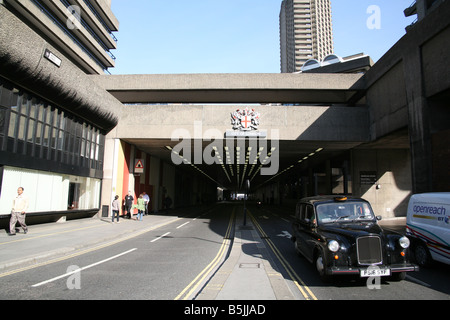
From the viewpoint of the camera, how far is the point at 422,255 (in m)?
7.64

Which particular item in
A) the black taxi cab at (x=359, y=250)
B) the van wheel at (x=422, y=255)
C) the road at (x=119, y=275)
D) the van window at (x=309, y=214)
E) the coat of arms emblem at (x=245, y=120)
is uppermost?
the coat of arms emblem at (x=245, y=120)

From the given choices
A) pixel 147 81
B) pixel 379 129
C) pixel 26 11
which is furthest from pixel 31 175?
pixel 26 11

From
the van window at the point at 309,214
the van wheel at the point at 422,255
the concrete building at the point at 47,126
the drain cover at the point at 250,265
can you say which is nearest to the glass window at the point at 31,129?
the concrete building at the point at 47,126

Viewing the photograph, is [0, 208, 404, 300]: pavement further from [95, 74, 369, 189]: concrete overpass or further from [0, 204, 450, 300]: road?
[95, 74, 369, 189]: concrete overpass

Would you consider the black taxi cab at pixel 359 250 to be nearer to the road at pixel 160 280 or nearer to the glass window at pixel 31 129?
the road at pixel 160 280

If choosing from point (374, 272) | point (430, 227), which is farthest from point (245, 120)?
point (374, 272)

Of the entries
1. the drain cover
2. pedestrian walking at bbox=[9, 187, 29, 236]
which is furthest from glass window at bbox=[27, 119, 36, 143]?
the drain cover

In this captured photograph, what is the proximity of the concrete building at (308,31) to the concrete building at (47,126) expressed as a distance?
132m

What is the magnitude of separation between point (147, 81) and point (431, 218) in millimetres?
20827

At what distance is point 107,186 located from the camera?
21.0 metres

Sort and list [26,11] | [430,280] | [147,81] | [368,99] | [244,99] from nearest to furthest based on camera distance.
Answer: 1. [430,280]
2. [368,99]
3. [147,81]
4. [244,99]
5. [26,11]

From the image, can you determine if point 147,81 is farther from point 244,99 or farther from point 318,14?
point 318,14

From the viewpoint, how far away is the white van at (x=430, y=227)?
6.86 m

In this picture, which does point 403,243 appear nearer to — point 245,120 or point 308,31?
point 245,120
